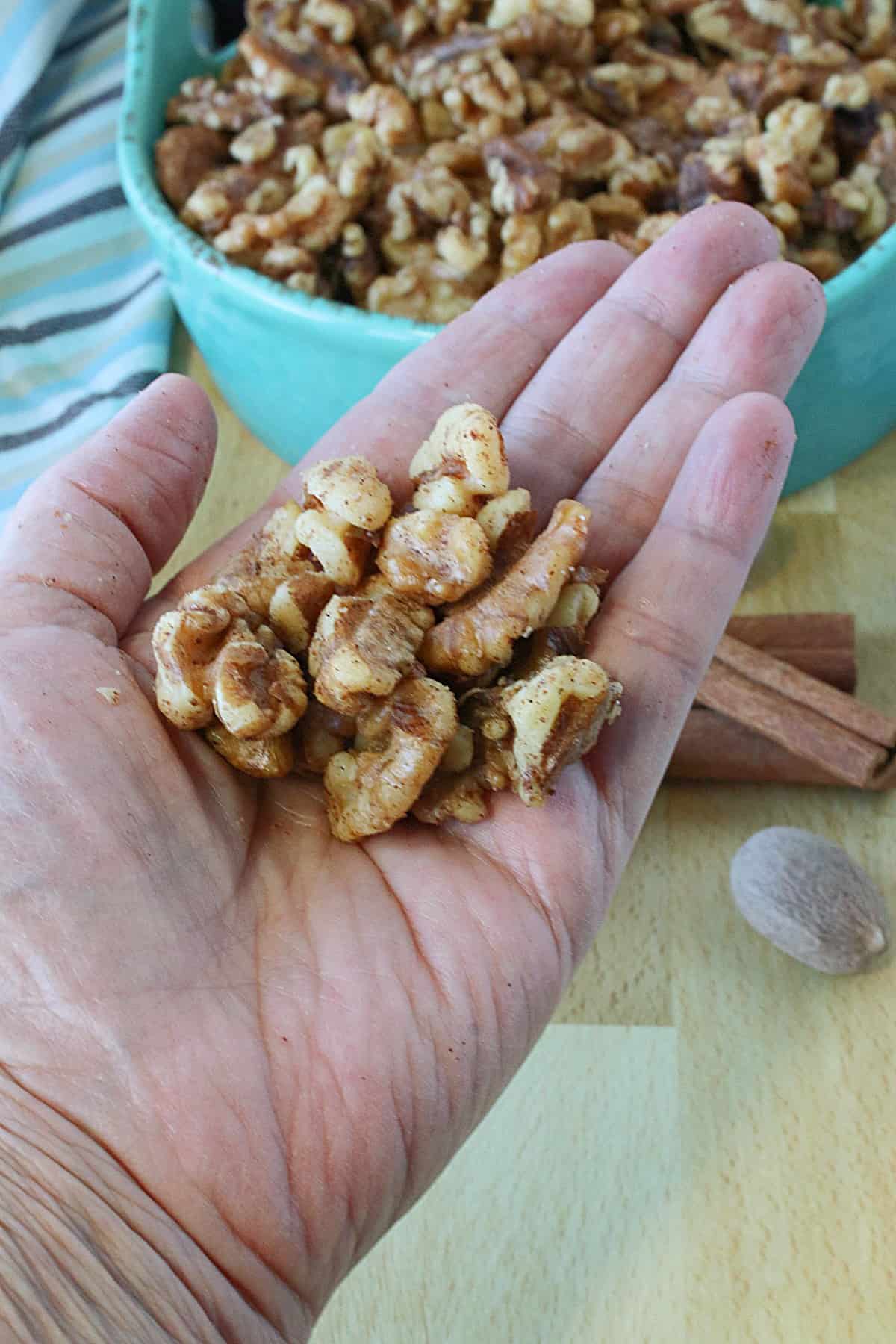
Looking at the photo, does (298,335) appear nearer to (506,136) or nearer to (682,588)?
(506,136)

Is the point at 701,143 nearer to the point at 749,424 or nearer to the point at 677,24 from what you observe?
the point at 677,24

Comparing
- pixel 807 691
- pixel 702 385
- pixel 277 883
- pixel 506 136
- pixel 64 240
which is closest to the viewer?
pixel 277 883

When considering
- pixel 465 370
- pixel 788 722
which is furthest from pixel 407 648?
pixel 788 722

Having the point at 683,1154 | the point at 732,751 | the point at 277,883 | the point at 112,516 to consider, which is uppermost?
the point at 112,516

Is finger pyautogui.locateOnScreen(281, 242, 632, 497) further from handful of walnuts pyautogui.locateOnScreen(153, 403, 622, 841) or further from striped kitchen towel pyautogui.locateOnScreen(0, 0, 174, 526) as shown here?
striped kitchen towel pyautogui.locateOnScreen(0, 0, 174, 526)

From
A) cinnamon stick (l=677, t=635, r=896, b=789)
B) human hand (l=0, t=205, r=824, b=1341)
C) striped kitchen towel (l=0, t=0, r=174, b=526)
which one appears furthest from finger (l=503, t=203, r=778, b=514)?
striped kitchen towel (l=0, t=0, r=174, b=526)

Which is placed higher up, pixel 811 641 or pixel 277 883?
pixel 277 883

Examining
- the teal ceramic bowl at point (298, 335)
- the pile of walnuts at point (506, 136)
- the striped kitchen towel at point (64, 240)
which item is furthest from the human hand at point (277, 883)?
the striped kitchen towel at point (64, 240)
